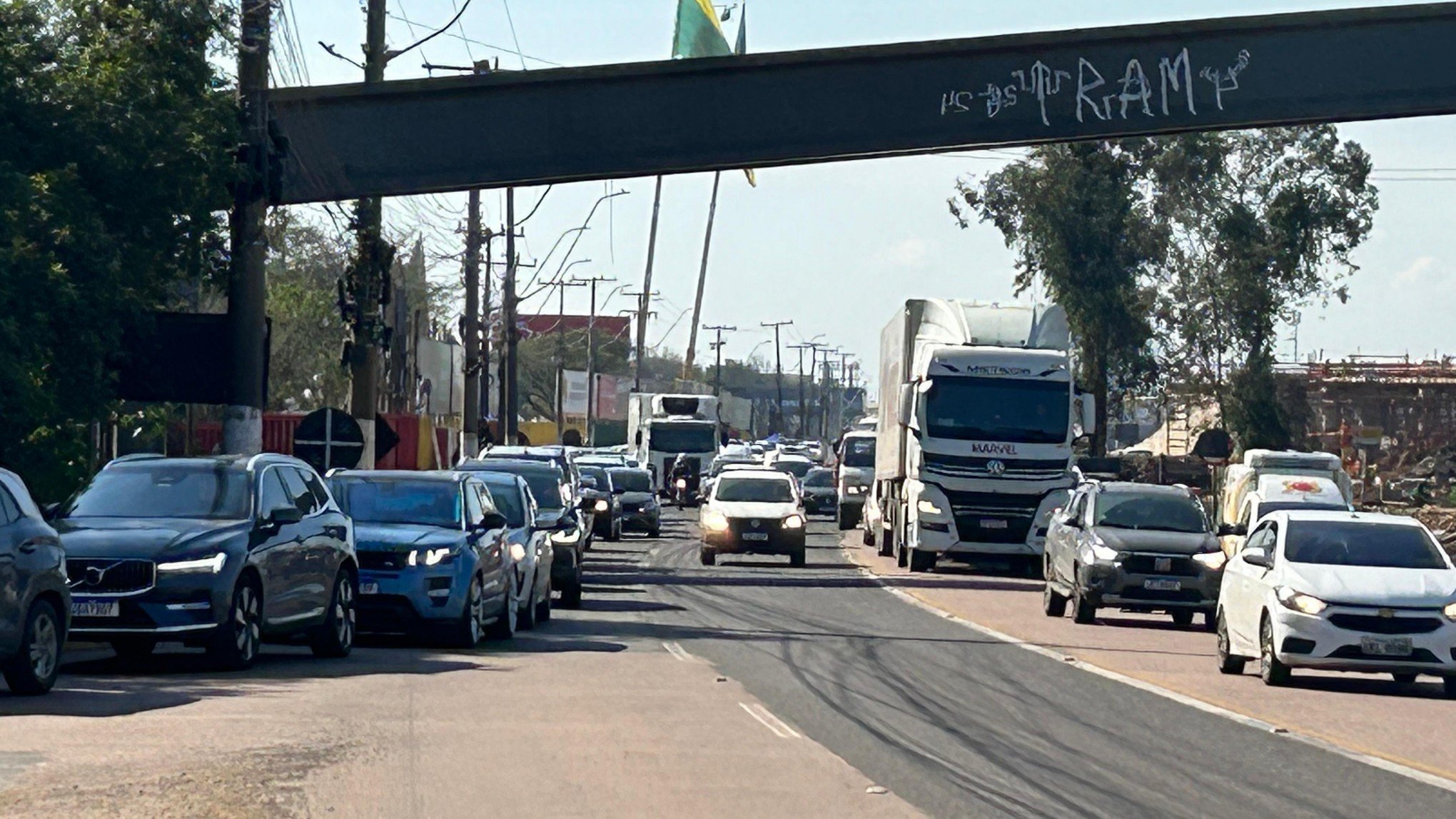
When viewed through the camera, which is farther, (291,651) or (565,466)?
(565,466)

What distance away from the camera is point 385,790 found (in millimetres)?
10672

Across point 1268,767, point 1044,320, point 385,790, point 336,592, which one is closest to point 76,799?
point 385,790

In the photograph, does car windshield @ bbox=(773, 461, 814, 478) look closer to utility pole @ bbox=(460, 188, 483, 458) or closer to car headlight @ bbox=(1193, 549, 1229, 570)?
utility pole @ bbox=(460, 188, 483, 458)

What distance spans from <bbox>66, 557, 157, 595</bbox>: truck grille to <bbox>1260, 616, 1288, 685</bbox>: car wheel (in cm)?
937

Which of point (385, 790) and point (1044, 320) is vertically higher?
point (1044, 320)

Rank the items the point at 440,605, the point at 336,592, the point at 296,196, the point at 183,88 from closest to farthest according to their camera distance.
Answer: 1. the point at 336,592
2. the point at 440,605
3. the point at 183,88
4. the point at 296,196

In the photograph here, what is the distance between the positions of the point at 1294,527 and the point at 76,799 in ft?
42.9

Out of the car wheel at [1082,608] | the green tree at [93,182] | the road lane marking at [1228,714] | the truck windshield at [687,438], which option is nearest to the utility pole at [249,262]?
the green tree at [93,182]

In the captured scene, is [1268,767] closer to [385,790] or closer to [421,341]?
[385,790]

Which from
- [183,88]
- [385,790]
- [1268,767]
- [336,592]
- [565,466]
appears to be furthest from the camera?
[565,466]

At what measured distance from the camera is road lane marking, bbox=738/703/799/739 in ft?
45.2

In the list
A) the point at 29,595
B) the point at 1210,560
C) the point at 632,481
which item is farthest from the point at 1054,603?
the point at 632,481

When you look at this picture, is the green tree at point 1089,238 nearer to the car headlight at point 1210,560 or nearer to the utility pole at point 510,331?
the utility pole at point 510,331

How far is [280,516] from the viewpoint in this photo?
17.9m
